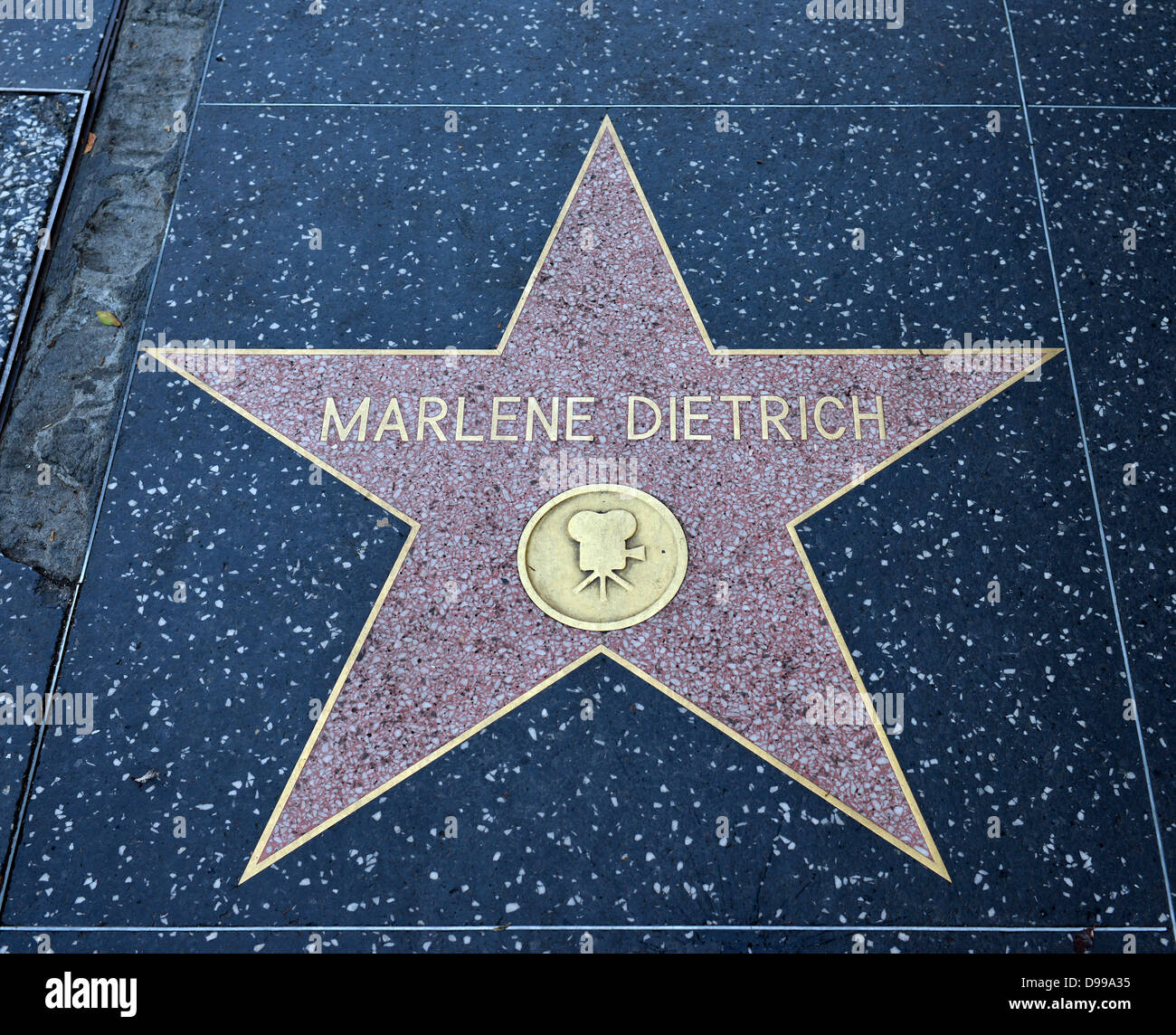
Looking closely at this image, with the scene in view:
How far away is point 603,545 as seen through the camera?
2.37 metres

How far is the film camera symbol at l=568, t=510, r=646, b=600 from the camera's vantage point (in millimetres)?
2340

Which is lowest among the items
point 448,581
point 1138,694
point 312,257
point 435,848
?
point 435,848

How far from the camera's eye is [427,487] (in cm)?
246

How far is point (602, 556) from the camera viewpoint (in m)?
2.36

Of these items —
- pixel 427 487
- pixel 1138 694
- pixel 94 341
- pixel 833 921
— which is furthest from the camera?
pixel 94 341

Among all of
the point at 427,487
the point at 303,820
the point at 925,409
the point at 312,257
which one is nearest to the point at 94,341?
the point at 312,257

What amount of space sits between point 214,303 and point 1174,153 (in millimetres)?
3158

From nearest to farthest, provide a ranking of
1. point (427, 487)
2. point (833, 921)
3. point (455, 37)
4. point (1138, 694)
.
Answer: point (833, 921), point (1138, 694), point (427, 487), point (455, 37)

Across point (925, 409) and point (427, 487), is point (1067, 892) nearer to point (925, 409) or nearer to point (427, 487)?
point (925, 409)

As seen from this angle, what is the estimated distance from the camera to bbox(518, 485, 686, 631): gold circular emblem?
2312 mm

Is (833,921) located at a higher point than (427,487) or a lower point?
lower

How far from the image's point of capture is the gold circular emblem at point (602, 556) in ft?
7.59

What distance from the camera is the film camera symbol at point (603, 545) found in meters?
2.34

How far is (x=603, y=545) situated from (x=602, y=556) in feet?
0.11
